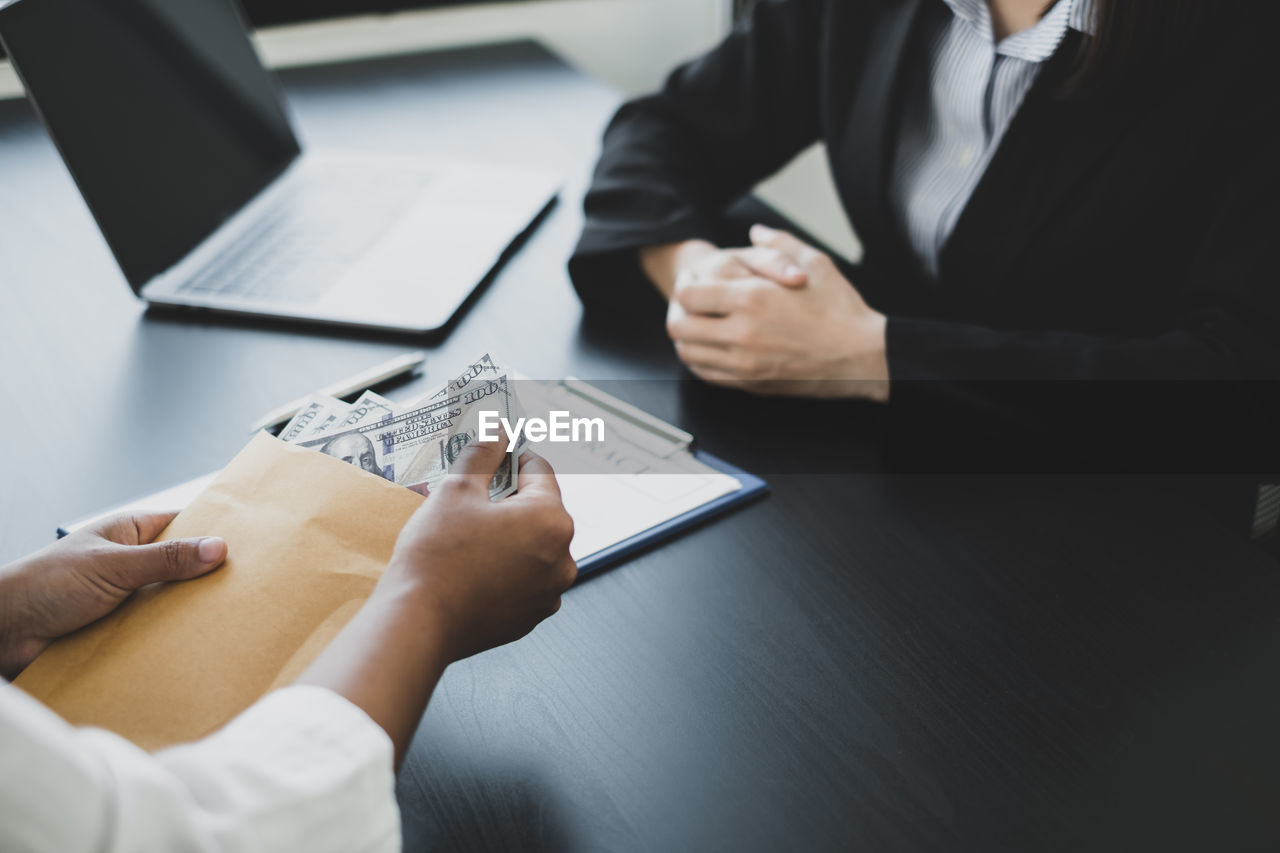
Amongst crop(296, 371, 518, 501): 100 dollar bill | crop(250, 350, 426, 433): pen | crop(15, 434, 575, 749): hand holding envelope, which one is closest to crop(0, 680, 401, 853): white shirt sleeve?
crop(15, 434, 575, 749): hand holding envelope

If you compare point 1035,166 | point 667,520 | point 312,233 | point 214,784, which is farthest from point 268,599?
point 1035,166

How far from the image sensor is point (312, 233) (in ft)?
3.44

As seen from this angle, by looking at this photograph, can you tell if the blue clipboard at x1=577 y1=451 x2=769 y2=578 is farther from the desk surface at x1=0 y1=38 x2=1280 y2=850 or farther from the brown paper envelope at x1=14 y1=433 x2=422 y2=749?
the brown paper envelope at x1=14 y1=433 x2=422 y2=749

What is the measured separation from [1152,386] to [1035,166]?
241 mm

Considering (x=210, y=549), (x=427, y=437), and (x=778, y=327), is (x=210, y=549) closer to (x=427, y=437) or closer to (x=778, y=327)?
(x=427, y=437)

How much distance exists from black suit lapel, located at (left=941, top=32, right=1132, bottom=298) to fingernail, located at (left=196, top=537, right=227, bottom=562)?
0.74m

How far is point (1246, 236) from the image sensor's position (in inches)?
30.0

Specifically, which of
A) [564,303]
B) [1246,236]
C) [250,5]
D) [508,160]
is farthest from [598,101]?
[1246,236]

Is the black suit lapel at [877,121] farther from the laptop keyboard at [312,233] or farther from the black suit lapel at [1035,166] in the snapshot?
the laptop keyboard at [312,233]

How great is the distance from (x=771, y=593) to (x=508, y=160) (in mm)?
816

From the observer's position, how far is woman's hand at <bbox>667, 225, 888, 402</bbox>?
81cm

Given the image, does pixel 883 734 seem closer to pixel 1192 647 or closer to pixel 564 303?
pixel 1192 647

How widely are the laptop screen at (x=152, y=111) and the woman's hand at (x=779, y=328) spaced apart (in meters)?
0.56

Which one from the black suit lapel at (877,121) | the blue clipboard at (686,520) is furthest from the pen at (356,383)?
the black suit lapel at (877,121)
